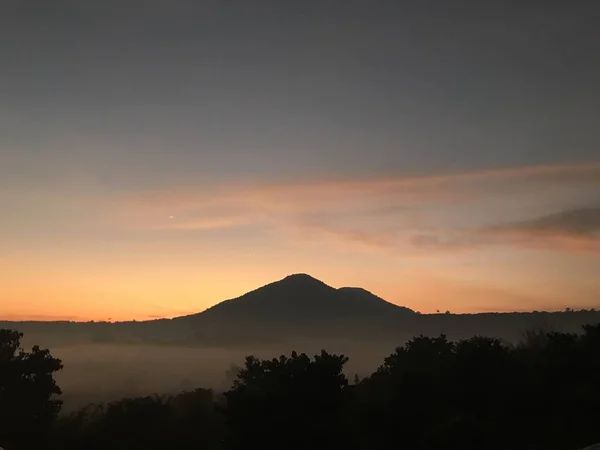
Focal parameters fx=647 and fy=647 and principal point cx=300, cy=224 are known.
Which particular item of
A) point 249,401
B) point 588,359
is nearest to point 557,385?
point 588,359

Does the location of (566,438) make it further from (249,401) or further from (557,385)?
(249,401)

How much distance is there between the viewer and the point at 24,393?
5259 centimetres

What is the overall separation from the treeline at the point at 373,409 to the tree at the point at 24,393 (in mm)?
83

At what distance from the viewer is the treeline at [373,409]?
119 feet

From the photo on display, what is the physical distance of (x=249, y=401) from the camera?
37000 mm

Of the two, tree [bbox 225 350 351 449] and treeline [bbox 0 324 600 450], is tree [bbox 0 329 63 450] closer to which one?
treeline [bbox 0 324 600 450]

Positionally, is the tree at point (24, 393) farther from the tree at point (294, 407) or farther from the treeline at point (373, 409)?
the tree at point (294, 407)

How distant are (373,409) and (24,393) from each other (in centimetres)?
3003

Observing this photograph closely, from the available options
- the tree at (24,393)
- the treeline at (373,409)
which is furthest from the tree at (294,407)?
the tree at (24,393)

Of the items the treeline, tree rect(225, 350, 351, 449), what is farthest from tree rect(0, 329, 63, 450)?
tree rect(225, 350, 351, 449)

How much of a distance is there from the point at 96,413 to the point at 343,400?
97.6 ft

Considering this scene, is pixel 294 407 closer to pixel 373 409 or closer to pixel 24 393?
pixel 373 409

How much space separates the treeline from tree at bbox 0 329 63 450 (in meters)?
0.08

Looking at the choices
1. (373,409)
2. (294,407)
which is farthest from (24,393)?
(373,409)
